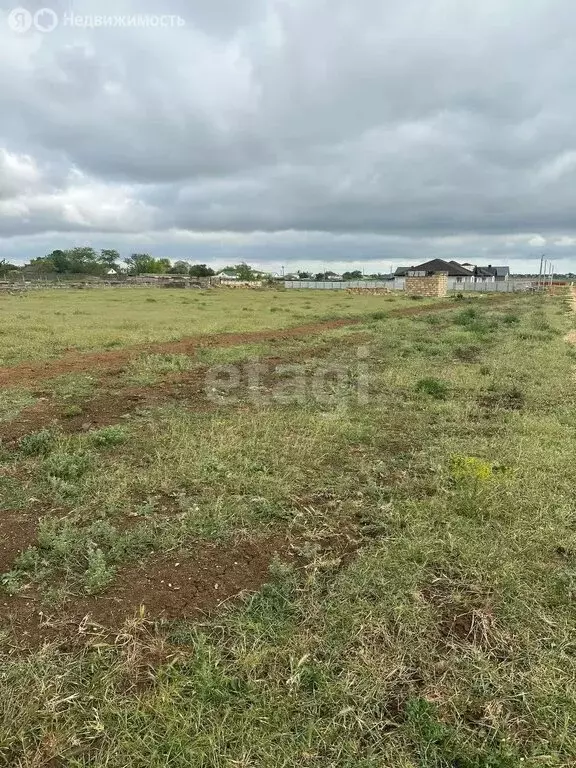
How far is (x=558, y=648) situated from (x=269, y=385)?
6.40 m

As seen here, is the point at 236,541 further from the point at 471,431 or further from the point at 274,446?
the point at 471,431

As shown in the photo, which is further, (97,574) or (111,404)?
(111,404)

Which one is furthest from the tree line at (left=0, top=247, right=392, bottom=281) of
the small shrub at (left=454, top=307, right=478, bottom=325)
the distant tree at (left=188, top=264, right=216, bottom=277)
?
the small shrub at (left=454, top=307, right=478, bottom=325)

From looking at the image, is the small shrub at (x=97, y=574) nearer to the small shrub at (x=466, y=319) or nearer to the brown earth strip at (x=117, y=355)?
the brown earth strip at (x=117, y=355)

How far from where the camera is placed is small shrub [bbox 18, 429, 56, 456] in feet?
16.4

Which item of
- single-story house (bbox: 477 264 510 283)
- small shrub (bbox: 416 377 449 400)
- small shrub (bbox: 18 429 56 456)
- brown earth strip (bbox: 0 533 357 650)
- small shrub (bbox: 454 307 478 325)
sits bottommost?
brown earth strip (bbox: 0 533 357 650)

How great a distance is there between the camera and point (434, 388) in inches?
315

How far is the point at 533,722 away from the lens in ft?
7.14

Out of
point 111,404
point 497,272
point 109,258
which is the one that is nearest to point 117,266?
point 109,258

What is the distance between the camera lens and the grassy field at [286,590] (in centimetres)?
211

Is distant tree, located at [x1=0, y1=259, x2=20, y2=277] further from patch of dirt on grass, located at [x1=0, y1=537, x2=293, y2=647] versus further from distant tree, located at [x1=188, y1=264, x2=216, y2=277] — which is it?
patch of dirt on grass, located at [x1=0, y1=537, x2=293, y2=647]

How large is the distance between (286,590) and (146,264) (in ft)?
379

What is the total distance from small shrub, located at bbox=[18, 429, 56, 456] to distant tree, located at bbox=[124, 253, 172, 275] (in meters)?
106

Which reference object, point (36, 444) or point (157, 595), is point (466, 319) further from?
point (157, 595)
